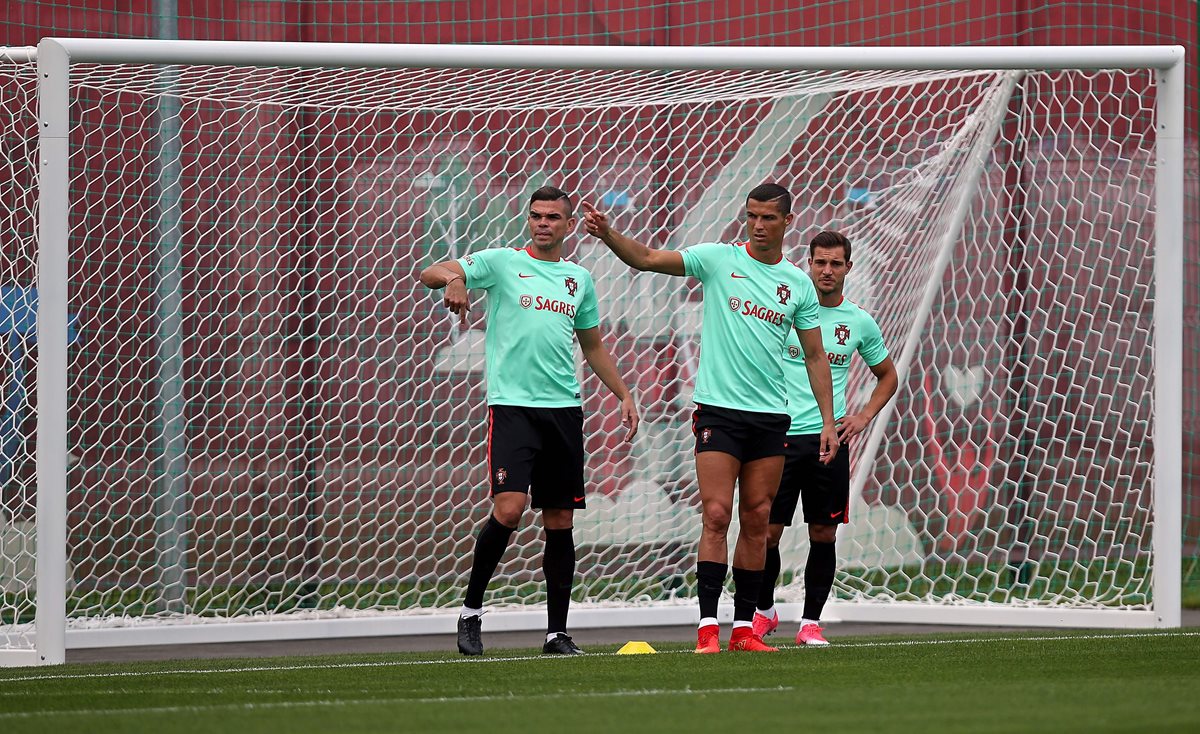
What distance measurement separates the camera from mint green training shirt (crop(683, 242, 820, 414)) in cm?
589

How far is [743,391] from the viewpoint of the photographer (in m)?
5.88

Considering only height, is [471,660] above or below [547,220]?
below

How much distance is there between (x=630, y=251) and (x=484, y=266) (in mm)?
712

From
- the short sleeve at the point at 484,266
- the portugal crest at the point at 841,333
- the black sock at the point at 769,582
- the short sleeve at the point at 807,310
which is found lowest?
the black sock at the point at 769,582

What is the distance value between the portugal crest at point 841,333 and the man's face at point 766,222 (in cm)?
100

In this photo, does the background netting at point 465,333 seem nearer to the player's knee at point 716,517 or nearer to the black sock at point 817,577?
the black sock at point 817,577

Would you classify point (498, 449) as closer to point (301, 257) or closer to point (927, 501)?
point (301, 257)

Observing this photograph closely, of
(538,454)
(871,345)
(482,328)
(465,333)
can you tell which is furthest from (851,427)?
(482,328)

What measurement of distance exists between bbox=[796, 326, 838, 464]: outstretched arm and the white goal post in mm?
1690

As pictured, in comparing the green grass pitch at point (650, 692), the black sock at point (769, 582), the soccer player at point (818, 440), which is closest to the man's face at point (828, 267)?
the soccer player at point (818, 440)

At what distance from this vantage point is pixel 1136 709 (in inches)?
168

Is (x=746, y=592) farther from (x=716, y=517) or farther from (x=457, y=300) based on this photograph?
(x=457, y=300)

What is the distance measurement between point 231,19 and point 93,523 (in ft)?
12.2

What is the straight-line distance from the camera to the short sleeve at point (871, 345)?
6.90m
